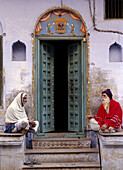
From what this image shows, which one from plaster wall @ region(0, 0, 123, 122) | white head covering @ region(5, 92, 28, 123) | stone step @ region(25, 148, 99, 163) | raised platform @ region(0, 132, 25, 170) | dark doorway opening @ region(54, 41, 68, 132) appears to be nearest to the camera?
raised platform @ region(0, 132, 25, 170)

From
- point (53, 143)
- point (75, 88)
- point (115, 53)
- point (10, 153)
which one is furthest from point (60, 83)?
point (10, 153)

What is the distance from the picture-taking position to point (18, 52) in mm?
9211

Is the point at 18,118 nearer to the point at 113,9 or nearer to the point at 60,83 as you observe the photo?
the point at 113,9

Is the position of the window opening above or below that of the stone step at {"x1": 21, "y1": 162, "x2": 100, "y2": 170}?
above

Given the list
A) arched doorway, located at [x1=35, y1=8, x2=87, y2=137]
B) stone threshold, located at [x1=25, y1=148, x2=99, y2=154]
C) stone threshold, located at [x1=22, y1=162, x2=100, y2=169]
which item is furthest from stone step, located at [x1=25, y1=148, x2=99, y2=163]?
arched doorway, located at [x1=35, y1=8, x2=87, y2=137]

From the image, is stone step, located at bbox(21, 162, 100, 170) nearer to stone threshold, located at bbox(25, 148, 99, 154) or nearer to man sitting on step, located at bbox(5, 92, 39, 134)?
stone threshold, located at bbox(25, 148, 99, 154)

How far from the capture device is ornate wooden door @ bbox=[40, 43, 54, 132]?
9.20 m

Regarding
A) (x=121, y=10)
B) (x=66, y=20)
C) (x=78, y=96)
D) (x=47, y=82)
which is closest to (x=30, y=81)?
(x=47, y=82)

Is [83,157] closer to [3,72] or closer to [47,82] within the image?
[47,82]

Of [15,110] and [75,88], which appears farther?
[75,88]

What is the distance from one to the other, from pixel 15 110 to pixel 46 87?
150 cm

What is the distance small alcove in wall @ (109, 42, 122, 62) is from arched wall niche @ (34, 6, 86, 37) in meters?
0.91

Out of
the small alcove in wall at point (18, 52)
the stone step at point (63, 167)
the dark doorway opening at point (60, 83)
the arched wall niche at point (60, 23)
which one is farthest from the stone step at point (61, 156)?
the dark doorway opening at point (60, 83)

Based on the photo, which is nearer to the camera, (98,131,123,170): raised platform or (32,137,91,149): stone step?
(98,131,123,170): raised platform
